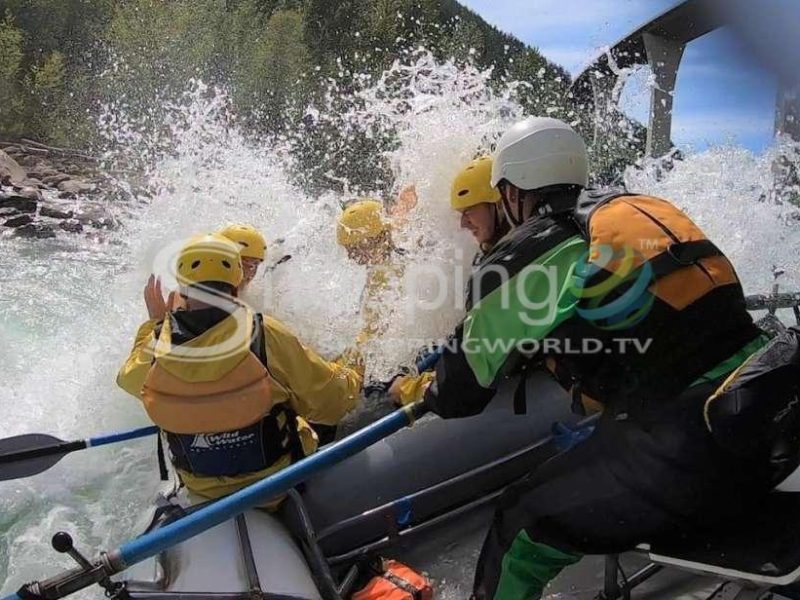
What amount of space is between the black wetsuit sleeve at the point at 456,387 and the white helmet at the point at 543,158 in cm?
59

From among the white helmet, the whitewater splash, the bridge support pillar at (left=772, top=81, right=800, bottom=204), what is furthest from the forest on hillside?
the white helmet

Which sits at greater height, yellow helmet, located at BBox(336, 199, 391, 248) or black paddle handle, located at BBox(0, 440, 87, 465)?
yellow helmet, located at BBox(336, 199, 391, 248)

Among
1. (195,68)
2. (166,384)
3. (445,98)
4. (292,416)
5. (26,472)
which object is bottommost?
(26,472)

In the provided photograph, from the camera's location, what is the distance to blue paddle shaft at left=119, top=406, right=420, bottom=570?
8.48ft

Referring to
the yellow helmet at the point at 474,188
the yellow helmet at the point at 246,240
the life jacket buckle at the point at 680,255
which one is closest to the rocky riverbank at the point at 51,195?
the yellow helmet at the point at 246,240

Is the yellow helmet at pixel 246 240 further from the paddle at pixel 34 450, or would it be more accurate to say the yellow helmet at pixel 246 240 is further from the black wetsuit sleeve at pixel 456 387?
the black wetsuit sleeve at pixel 456 387

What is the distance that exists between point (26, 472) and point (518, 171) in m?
3.04

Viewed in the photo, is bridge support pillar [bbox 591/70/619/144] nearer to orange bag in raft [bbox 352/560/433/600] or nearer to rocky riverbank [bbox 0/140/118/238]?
orange bag in raft [bbox 352/560/433/600]

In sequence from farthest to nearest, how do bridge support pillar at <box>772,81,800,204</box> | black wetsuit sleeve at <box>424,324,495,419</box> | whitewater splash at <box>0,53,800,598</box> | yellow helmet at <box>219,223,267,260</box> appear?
bridge support pillar at <box>772,81,800,204</box>
whitewater splash at <box>0,53,800,598</box>
yellow helmet at <box>219,223,267,260</box>
black wetsuit sleeve at <box>424,324,495,419</box>

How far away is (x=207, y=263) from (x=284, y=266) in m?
3.20

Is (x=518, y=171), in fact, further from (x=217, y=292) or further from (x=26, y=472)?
(x=26, y=472)

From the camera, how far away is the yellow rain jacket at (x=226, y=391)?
2.94 m

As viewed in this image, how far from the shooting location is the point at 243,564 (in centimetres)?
279

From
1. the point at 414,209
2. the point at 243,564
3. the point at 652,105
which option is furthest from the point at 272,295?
Result: the point at 652,105
